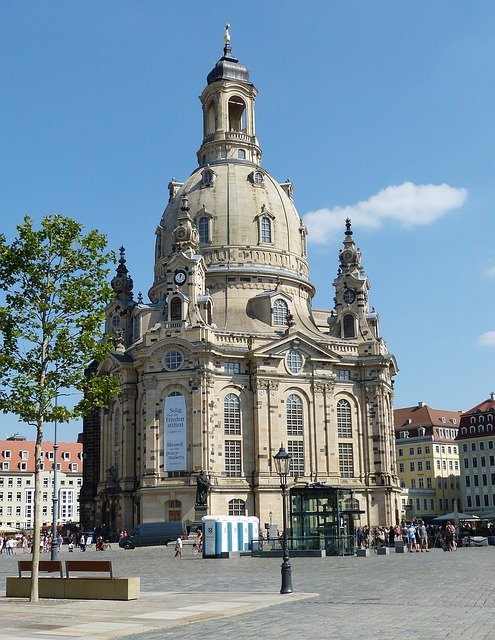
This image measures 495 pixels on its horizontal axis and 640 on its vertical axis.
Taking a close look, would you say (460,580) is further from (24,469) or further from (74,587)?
(24,469)

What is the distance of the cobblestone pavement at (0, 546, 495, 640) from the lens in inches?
748

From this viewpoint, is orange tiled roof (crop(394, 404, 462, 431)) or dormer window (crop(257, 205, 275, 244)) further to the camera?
orange tiled roof (crop(394, 404, 462, 431))

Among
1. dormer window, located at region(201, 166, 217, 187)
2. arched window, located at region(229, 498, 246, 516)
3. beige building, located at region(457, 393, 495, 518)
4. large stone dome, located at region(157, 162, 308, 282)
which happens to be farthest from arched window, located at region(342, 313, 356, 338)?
beige building, located at region(457, 393, 495, 518)

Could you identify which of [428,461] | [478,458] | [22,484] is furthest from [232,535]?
[22,484]

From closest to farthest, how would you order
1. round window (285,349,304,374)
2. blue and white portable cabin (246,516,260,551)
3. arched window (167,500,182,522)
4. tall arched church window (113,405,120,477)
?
blue and white portable cabin (246,516,260,551) → arched window (167,500,182,522) → round window (285,349,304,374) → tall arched church window (113,405,120,477)

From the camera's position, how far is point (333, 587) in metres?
29.9

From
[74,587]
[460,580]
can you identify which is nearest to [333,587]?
[460,580]

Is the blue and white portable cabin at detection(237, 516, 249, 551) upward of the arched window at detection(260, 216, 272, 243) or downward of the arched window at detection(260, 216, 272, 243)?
downward

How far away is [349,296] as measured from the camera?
95.0 metres

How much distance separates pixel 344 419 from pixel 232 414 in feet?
38.9

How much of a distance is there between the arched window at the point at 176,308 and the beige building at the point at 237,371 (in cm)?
11

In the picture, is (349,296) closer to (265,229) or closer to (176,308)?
(265,229)

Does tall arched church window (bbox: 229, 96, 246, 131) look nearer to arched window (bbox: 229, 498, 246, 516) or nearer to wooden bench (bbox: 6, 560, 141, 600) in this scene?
arched window (bbox: 229, 498, 246, 516)

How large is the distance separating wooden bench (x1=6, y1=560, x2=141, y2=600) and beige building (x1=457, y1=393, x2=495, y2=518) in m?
93.6
